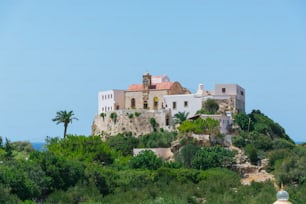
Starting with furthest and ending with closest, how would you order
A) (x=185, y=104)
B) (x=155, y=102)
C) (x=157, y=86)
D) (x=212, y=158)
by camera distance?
(x=157, y=86), (x=155, y=102), (x=185, y=104), (x=212, y=158)

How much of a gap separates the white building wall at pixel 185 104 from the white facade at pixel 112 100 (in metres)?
5.93

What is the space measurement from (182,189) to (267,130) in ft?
67.1

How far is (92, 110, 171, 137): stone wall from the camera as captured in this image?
66.7m

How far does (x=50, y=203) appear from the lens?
42.3 meters

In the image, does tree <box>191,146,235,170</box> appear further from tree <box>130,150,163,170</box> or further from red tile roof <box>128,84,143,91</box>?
red tile roof <box>128,84,143,91</box>

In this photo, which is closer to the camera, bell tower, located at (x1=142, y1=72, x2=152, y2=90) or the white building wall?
the white building wall

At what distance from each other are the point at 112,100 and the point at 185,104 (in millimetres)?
7873

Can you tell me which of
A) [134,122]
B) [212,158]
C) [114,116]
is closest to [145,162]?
[212,158]

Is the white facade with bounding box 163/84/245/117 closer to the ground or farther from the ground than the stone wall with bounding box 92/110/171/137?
farther from the ground

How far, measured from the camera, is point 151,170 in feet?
183

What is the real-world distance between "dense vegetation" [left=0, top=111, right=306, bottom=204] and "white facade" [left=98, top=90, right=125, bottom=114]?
378 centimetres

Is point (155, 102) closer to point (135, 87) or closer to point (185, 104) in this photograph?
point (135, 87)

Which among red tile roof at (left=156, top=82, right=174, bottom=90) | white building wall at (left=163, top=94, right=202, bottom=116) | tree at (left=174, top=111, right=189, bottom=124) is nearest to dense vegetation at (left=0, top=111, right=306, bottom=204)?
tree at (left=174, top=111, right=189, bottom=124)

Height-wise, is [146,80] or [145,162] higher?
[146,80]
